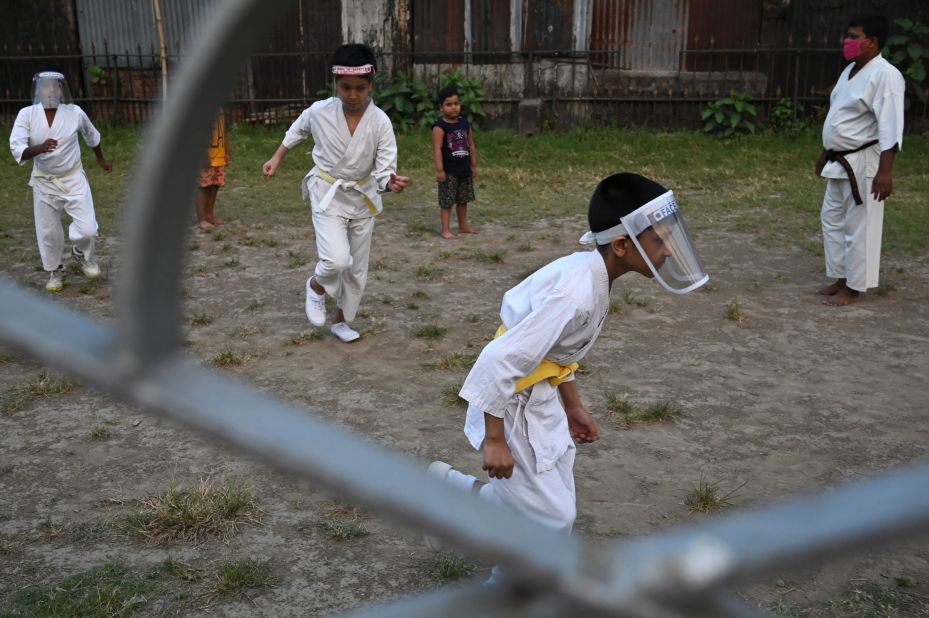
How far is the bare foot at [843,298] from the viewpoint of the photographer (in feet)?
19.9

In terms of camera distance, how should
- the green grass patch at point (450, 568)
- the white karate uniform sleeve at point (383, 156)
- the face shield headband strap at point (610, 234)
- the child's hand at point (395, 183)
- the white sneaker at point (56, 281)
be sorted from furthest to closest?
the white sneaker at point (56, 281), the white karate uniform sleeve at point (383, 156), the child's hand at point (395, 183), the green grass patch at point (450, 568), the face shield headband strap at point (610, 234)

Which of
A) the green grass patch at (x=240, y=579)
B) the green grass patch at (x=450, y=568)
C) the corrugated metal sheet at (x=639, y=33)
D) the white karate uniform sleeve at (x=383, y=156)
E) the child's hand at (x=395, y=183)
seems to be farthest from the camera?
the corrugated metal sheet at (x=639, y=33)

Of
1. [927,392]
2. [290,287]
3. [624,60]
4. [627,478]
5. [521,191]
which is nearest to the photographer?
[627,478]

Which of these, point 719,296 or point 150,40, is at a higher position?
point 150,40

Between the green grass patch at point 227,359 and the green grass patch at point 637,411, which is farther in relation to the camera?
the green grass patch at point 227,359

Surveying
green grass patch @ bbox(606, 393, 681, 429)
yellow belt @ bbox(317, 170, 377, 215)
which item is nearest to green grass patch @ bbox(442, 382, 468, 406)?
green grass patch @ bbox(606, 393, 681, 429)

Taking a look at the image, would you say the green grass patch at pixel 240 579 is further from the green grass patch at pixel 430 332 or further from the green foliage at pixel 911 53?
the green foliage at pixel 911 53

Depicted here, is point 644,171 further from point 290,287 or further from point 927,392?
point 927,392

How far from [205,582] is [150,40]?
41.8 feet

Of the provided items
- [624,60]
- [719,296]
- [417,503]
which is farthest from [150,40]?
[417,503]

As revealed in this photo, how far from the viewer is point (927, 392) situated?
15.0 feet

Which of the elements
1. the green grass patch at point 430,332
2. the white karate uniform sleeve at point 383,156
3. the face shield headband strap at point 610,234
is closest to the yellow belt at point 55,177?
the white karate uniform sleeve at point 383,156

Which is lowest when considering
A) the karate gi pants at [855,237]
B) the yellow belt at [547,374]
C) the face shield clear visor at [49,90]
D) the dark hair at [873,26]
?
the karate gi pants at [855,237]

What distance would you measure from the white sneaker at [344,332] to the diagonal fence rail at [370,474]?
4.77 metres
